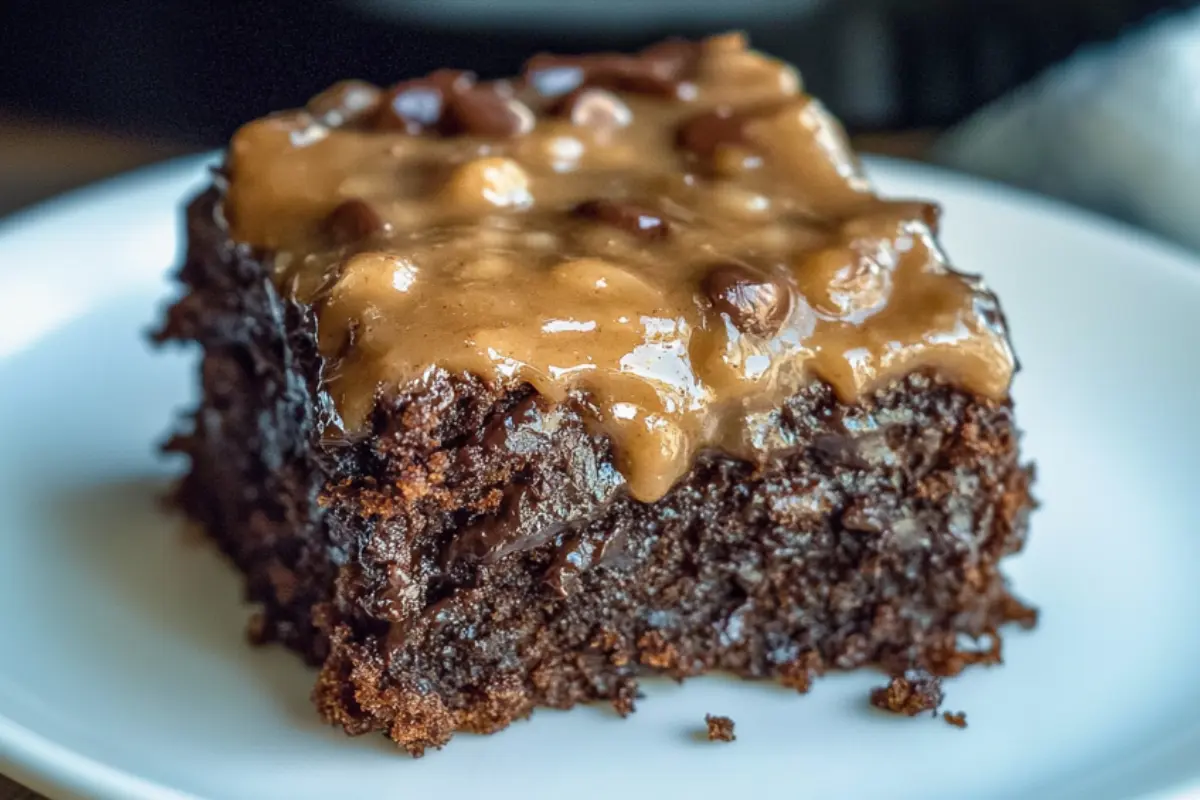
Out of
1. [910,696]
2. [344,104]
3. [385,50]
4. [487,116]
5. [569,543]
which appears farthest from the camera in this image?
[385,50]

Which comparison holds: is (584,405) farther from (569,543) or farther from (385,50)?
(385,50)

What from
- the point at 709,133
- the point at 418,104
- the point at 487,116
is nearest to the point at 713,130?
the point at 709,133

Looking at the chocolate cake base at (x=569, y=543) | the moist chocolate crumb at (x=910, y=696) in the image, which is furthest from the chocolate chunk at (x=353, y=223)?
the moist chocolate crumb at (x=910, y=696)

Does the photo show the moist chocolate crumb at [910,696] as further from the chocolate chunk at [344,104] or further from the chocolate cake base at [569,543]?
the chocolate chunk at [344,104]

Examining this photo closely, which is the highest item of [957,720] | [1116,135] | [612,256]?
[612,256]

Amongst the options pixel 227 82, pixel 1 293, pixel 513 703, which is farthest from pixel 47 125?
pixel 513 703

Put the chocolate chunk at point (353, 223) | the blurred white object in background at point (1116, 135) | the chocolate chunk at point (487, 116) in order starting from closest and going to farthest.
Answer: the chocolate chunk at point (353, 223)
the chocolate chunk at point (487, 116)
the blurred white object in background at point (1116, 135)
